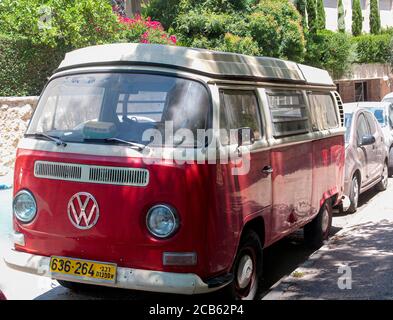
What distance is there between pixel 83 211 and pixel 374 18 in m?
29.5

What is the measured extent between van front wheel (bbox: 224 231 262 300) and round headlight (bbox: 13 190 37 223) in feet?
5.67

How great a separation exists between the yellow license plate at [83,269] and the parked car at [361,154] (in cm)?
560

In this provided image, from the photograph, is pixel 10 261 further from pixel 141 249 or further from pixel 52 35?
pixel 52 35

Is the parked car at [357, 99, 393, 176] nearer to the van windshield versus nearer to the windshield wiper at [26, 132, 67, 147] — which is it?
the van windshield

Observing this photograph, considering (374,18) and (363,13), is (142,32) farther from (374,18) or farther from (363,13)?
(363,13)

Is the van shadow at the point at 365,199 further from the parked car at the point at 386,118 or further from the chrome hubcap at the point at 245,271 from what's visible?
the chrome hubcap at the point at 245,271

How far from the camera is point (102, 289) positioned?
5309 millimetres

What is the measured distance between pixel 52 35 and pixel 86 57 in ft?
22.9

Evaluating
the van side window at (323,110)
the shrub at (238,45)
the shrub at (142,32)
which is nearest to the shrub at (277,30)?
the shrub at (238,45)

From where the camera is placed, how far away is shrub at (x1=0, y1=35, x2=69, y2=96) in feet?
38.3

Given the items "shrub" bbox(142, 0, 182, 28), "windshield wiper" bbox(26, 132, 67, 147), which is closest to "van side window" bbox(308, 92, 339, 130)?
"windshield wiper" bbox(26, 132, 67, 147)

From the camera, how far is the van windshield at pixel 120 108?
14.1 ft
